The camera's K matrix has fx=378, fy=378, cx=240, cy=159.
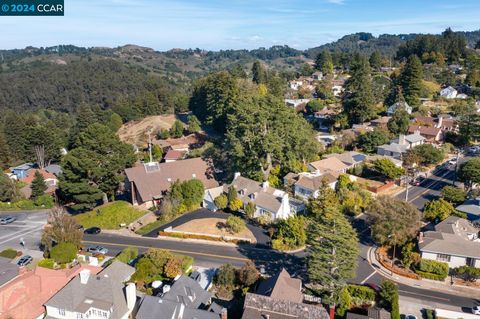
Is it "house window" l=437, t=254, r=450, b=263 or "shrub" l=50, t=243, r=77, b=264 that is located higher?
"house window" l=437, t=254, r=450, b=263

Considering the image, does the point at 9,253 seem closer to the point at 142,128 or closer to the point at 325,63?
the point at 142,128

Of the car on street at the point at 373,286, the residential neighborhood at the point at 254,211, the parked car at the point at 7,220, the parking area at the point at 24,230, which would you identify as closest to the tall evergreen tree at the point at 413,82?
the residential neighborhood at the point at 254,211

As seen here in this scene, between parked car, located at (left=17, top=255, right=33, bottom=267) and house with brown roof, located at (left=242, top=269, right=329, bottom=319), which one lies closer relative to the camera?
house with brown roof, located at (left=242, top=269, right=329, bottom=319)

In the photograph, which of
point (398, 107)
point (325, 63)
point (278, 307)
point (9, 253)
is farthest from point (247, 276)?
point (325, 63)

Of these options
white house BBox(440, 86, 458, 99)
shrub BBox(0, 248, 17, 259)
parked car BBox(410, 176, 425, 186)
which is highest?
white house BBox(440, 86, 458, 99)

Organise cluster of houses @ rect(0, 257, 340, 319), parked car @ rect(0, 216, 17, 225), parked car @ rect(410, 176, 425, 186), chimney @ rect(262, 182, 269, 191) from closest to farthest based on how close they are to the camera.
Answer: cluster of houses @ rect(0, 257, 340, 319) → chimney @ rect(262, 182, 269, 191) → parked car @ rect(0, 216, 17, 225) → parked car @ rect(410, 176, 425, 186)

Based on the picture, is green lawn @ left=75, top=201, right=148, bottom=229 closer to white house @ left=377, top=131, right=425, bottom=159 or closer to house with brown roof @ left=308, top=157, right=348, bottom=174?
house with brown roof @ left=308, top=157, right=348, bottom=174

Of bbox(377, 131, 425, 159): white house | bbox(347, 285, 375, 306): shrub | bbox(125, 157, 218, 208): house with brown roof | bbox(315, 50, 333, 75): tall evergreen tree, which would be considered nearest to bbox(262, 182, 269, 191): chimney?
bbox(125, 157, 218, 208): house with brown roof
